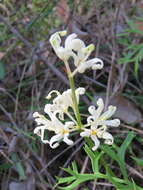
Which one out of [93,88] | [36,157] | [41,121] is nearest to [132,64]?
[93,88]

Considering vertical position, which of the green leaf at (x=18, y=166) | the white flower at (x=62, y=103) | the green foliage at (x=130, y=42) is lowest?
the green leaf at (x=18, y=166)

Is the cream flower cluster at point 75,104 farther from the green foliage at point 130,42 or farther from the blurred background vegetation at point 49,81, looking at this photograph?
the green foliage at point 130,42

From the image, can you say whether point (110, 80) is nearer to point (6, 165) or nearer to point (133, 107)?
point (133, 107)

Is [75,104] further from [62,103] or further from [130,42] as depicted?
[130,42]

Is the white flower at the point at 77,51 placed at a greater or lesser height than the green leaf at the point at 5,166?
greater

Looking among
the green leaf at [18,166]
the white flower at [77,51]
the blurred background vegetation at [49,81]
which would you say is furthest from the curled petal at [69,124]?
the green leaf at [18,166]

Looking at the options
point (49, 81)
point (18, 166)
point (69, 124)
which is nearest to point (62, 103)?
point (69, 124)

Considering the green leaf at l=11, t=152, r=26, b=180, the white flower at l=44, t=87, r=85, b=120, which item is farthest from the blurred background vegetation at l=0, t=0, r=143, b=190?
the white flower at l=44, t=87, r=85, b=120

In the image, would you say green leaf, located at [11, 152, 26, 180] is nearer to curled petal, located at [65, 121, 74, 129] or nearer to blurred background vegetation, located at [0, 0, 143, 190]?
blurred background vegetation, located at [0, 0, 143, 190]

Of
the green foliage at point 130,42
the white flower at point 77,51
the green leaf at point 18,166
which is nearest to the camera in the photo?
the white flower at point 77,51
